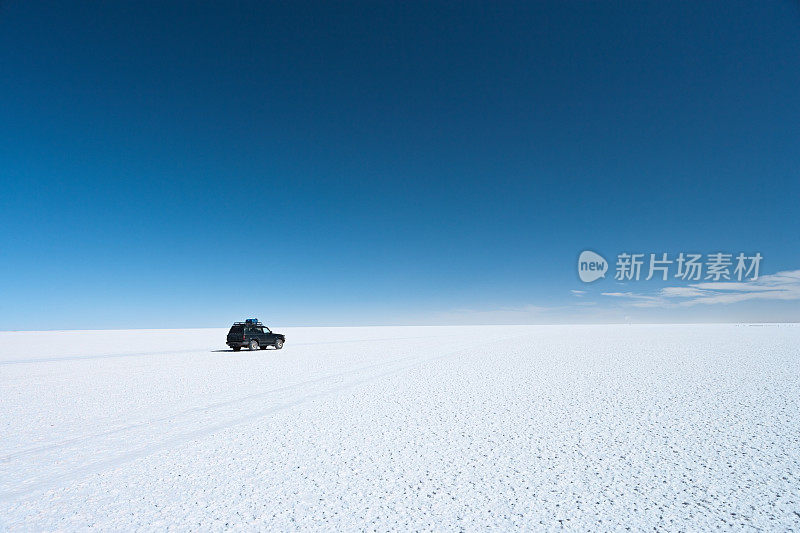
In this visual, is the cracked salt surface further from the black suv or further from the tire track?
the black suv

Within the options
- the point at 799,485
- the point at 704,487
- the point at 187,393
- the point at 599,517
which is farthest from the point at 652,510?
the point at 187,393

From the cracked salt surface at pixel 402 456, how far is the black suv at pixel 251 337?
40.9ft

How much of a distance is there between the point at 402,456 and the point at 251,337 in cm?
2192

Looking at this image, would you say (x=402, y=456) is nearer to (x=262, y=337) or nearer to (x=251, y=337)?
(x=251, y=337)

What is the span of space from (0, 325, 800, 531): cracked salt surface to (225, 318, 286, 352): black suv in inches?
491

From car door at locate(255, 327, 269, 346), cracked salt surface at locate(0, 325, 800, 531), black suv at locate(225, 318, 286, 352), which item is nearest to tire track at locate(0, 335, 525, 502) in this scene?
cracked salt surface at locate(0, 325, 800, 531)

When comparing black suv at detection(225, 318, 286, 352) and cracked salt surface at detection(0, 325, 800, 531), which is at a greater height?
cracked salt surface at detection(0, 325, 800, 531)

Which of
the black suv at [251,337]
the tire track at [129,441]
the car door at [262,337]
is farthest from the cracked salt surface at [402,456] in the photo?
the car door at [262,337]

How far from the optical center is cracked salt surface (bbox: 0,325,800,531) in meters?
4.23

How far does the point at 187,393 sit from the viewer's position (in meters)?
10.9

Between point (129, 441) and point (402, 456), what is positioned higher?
point (402, 456)

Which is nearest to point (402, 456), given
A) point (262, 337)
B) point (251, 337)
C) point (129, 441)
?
point (129, 441)

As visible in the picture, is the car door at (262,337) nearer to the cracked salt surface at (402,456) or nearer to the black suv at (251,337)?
the black suv at (251,337)

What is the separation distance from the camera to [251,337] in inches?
994
